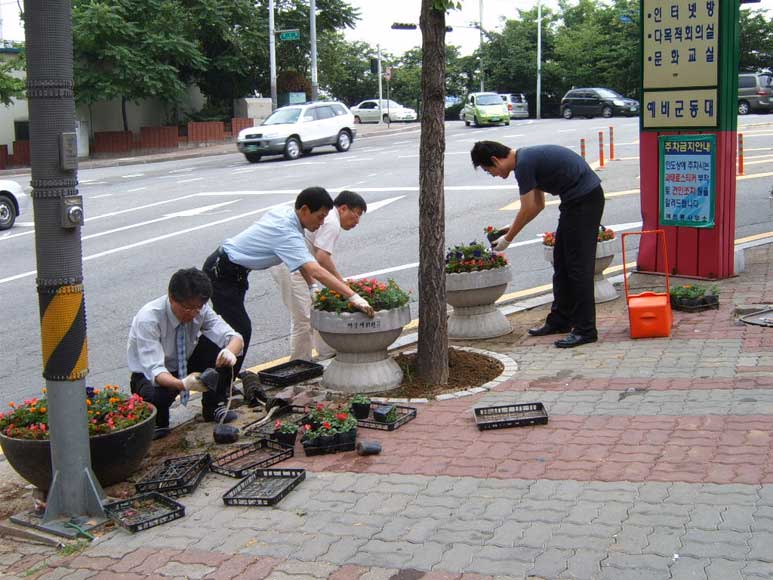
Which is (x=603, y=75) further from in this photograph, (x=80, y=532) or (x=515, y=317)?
(x=80, y=532)

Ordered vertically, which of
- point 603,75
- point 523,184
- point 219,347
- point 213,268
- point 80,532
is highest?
point 603,75

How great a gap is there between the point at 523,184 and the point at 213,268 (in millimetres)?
2595

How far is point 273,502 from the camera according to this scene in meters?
4.79

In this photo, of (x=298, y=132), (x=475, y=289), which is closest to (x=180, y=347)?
(x=475, y=289)

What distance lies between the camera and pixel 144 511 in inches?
190

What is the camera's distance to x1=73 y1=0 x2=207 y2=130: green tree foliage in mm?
34625

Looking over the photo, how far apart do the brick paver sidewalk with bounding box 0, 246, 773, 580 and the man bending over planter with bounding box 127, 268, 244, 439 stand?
2.88 feet

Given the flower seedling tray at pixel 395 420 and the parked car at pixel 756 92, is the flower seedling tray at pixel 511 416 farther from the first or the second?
the parked car at pixel 756 92

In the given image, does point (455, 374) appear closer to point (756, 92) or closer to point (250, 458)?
point (250, 458)

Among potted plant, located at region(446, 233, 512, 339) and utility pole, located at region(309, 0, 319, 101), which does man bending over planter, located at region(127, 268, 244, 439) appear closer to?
potted plant, located at region(446, 233, 512, 339)

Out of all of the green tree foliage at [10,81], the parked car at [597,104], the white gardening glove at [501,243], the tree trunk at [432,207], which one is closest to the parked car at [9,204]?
the white gardening glove at [501,243]

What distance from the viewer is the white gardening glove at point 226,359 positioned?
584 cm

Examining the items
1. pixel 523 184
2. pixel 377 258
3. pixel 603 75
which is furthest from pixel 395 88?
pixel 523 184

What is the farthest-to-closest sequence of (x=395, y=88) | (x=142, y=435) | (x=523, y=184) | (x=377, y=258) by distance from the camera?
(x=395, y=88) < (x=377, y=258) < (x=523, y=184) < (x=142, y=435)
